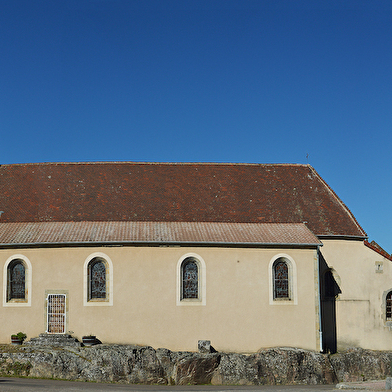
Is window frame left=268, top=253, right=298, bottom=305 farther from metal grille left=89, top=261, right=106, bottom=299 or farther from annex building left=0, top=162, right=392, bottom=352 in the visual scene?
metal grille left=89, top=261, right=106, bottom=299

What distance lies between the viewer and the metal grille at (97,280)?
972 inches

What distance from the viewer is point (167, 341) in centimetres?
2436

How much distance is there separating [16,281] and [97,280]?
387cm

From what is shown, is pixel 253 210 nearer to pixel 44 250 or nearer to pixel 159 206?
pixel 159 206

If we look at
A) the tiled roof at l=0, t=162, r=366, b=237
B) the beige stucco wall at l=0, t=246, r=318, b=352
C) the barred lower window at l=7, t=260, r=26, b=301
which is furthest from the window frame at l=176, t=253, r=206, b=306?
the barred lower window at l=7, t=260, r=26, b=301

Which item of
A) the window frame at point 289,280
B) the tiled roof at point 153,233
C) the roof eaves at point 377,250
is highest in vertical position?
the tiled roof at point 153,233

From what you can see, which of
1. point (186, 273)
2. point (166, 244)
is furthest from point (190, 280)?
point (166, 244)

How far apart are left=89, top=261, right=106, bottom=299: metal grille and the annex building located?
0.15 feet

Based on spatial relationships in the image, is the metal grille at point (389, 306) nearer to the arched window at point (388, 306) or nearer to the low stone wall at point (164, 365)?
the arched window at point (388, 306)

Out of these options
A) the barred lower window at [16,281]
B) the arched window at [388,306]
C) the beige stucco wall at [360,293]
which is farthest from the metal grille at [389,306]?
the barred lower window at [16,281]

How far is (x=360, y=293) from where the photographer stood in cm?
2775

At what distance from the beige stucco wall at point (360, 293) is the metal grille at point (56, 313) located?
13635mm

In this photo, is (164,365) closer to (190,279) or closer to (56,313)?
(190,279)

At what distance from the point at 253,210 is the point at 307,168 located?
5.85 meters
